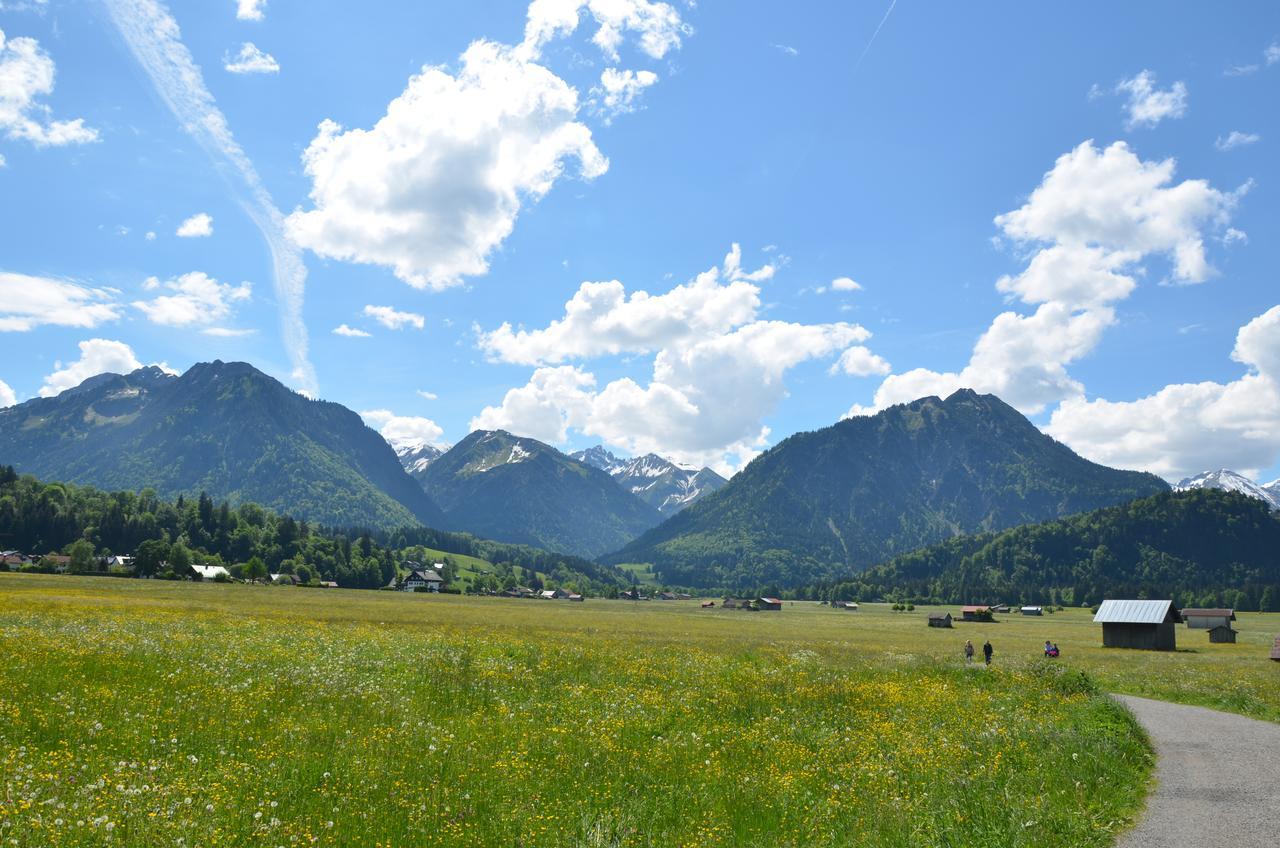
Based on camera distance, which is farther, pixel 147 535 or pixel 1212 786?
pixel 147 535

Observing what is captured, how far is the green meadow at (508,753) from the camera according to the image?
36.2 feet

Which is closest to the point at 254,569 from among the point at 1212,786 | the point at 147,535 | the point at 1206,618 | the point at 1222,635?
the point at 147,535

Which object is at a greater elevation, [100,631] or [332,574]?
[100,631]

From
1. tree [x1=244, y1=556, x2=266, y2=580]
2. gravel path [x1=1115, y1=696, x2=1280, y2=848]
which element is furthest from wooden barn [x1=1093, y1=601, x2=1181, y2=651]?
tree [x1=244, y1=556, x2=266, y2=580]

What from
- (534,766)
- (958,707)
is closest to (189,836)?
(534,766)

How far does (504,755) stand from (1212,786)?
15762 mm

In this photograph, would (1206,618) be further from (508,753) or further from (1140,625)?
(508,753)

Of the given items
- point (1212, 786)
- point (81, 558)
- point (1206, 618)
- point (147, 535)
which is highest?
point (1212, 786)

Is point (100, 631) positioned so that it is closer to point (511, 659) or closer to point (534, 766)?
point (511, 659)

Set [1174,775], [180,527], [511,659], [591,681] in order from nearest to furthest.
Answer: [1174,775]
[591,681]
[511,659]
[180,527]

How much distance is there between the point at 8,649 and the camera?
68.8ft

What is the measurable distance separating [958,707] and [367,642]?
26.9 meters

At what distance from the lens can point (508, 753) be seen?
A: 15562 millimetres

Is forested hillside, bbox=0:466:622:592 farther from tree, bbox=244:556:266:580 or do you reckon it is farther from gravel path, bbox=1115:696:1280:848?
gravel path, bbox=1115:696:1280:848
